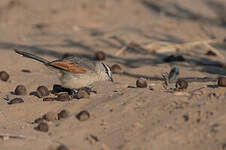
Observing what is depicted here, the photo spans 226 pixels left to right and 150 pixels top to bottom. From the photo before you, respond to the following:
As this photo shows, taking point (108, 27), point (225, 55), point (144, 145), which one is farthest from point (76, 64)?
point (108, 27)

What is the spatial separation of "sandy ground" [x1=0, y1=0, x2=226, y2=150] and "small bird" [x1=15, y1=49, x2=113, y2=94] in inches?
12.8

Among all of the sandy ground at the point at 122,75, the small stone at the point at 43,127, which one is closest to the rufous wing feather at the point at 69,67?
the sandy ground at the point at 122,75

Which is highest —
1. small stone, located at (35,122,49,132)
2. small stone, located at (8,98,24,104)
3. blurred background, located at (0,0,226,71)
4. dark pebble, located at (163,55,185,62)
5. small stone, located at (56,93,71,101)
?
blurred background, located at (0,0,226,71)

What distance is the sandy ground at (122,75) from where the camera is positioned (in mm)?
5371

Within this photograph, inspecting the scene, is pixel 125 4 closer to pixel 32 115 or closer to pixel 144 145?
pixel 32 115

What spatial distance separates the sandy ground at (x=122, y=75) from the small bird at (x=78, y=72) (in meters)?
0.32

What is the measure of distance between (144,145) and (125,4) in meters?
12.1

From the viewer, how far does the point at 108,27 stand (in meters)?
14.0

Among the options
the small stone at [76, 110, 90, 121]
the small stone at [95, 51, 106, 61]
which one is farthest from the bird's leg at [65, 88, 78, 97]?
the small stone at [95, 51, 106, 61]

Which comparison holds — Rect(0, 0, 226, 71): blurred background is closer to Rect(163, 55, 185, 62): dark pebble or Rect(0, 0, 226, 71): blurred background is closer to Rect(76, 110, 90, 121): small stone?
Rect(163, 55, 185, 62): dark pebble

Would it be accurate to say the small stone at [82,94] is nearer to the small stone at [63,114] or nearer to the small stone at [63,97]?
the small stone at [63,97]

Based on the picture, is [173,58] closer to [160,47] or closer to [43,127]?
[160,47]

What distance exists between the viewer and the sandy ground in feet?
17.6

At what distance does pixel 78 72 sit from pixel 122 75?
6.52 feet
